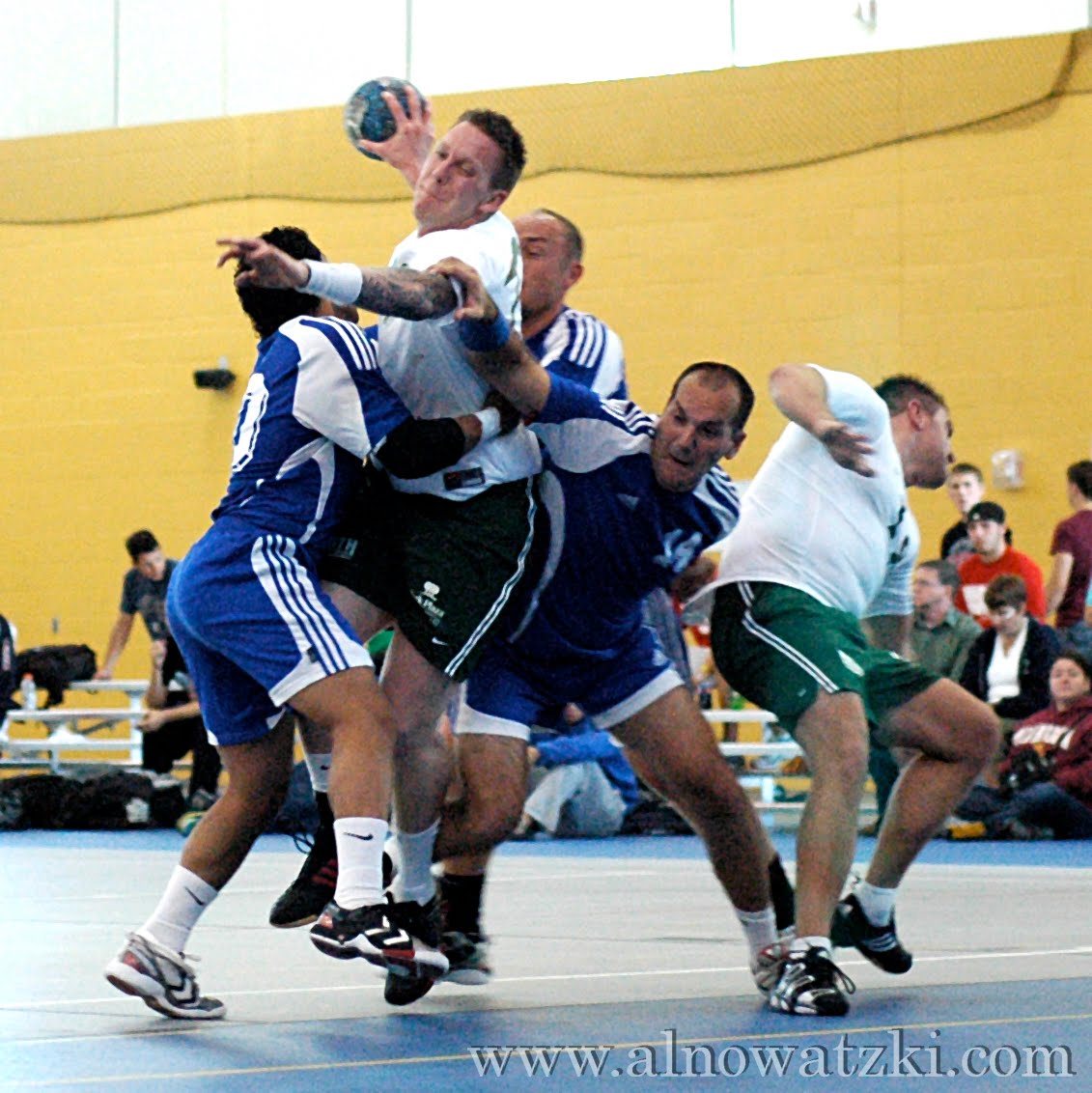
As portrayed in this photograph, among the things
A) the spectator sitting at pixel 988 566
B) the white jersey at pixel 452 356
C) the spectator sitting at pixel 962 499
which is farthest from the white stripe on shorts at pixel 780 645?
the spectator sitting at pixel 962 499

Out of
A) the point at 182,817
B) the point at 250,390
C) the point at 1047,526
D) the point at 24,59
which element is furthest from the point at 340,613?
the point at 24,59

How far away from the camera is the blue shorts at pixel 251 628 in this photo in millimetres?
4332

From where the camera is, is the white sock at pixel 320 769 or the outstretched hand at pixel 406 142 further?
the outstretched hand at pixel 406 142

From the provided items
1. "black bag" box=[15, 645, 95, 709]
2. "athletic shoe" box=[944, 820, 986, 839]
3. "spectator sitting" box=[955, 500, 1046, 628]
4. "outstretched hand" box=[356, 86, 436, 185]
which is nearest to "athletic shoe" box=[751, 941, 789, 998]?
"outstretched hand" box=[356, 86, 436, 185]

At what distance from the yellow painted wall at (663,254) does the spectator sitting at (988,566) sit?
1.42 metres

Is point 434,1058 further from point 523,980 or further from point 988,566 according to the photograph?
point 988,566

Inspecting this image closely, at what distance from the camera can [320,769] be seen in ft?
16.2

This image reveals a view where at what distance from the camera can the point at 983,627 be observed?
12398mm

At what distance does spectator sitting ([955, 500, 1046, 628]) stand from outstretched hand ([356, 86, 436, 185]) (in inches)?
296

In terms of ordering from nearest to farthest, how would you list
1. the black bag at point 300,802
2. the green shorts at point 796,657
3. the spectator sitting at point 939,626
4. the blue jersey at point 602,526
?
the green shorts at point 796,657 < the blue jersey at point 602,526 < the black bag at point 300,802 < the spectator sitting at point 939,626

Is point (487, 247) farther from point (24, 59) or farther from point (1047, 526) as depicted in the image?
point (24, 59)

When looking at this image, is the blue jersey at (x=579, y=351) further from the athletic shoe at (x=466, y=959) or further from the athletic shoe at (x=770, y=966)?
the athletic shoe at (x=770, y=966)

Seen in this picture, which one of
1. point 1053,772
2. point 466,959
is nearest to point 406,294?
point 466,959

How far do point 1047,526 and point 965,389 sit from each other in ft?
3.45
